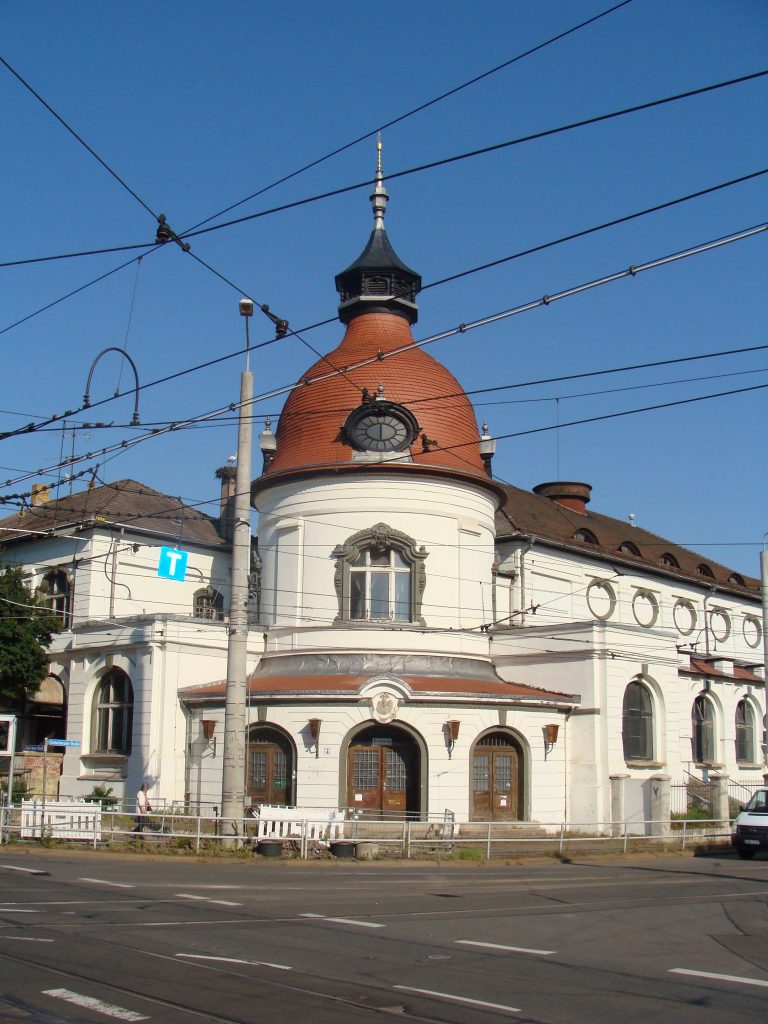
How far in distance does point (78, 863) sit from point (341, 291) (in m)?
23.1

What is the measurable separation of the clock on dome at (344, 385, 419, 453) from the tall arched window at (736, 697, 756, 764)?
19.4m

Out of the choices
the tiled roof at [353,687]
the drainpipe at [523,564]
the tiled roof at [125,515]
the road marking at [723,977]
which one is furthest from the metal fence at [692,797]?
the road marking at [723,977]

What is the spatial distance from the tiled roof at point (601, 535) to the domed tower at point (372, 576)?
4.61 metres

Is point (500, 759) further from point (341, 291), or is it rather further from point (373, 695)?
point (341, 291)

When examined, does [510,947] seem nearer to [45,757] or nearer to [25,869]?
[25,869]

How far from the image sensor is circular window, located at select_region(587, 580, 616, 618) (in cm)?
4297

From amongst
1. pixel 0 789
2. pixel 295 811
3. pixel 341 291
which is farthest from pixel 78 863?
pixel 341 291

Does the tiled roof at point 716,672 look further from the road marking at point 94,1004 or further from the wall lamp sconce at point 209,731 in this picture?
the road marking at point 94,1004

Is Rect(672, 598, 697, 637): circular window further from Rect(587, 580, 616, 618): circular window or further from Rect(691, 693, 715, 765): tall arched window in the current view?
Rect(691, 693, 715, 765): tall arched window

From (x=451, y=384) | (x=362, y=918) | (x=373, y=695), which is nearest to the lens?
(x=362, y=918)

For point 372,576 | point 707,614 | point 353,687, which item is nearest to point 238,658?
point 353,687

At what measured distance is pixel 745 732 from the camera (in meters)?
44.6

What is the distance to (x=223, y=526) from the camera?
44.1m

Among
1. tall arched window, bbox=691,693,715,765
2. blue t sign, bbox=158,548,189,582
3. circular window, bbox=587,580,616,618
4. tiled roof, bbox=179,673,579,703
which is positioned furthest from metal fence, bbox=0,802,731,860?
circular window, bbox=587,580,616,618
